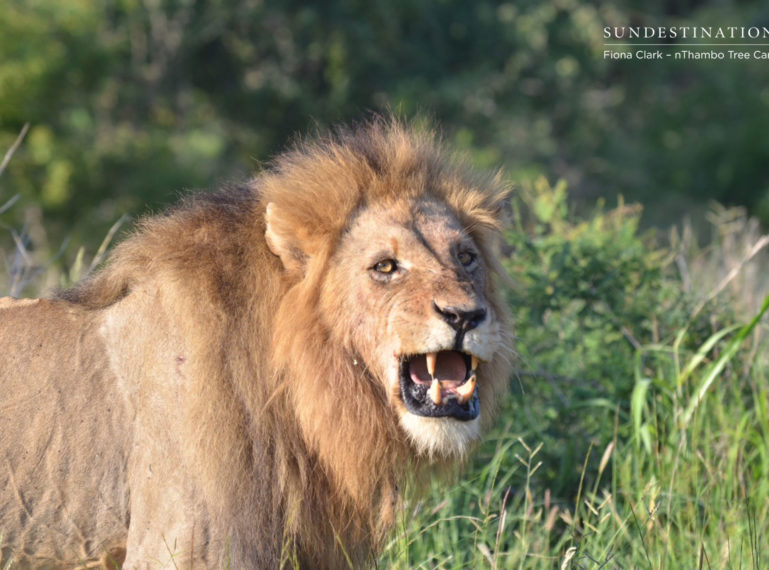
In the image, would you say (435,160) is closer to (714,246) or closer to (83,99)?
(714,246)

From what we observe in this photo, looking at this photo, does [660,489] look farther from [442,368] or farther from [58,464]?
[58,464]

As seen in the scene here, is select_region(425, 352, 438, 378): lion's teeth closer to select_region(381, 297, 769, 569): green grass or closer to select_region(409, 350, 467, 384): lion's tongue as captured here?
select_region(409, 350, 467, 384): lion's tongue

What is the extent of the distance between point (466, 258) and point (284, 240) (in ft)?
2.05

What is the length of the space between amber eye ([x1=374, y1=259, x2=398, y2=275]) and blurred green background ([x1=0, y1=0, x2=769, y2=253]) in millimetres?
13479

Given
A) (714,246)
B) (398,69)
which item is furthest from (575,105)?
(714,246)

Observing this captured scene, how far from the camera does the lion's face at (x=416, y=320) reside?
3277mm

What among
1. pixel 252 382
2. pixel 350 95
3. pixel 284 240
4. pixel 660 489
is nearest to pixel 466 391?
pixel 252 382

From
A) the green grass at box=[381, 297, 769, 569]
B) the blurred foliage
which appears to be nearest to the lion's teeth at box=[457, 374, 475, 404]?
the green grass at box=[381, 297, 769, 569]

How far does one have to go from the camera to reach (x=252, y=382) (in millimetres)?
3357

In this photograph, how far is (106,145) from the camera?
698 inches

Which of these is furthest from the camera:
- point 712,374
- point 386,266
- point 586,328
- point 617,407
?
point 586,328

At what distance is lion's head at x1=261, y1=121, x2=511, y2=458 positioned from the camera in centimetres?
332

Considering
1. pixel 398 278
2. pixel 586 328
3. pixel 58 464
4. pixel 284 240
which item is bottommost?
pixel 58 464

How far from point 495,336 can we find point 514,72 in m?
19.0
